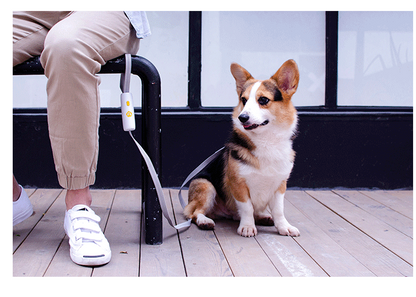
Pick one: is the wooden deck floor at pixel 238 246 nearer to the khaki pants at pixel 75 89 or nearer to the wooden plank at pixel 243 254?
the wooden plank at pixel 243 254

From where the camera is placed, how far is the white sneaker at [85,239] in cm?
135

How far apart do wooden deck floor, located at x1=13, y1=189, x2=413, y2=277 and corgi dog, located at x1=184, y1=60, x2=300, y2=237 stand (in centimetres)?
11

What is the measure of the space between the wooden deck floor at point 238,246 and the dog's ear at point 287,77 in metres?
0.66

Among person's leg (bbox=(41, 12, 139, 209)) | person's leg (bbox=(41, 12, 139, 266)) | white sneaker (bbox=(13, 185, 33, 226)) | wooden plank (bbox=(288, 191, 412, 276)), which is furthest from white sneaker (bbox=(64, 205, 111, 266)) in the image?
wooden plank (bbox=(288, 191, 412, 276))

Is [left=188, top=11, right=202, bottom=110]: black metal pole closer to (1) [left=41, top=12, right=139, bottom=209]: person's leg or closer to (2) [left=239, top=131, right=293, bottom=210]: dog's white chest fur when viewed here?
(2) [left=239, top=131, right=293, bottom=210]: dog's white chest fur

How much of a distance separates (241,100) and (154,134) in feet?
1.47

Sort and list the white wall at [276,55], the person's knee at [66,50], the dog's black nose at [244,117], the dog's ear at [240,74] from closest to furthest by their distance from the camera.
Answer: the person's knee at [66,50], the dog's black nose at [244,117], the dog's ear at [240,74], the white wall at [276,55]

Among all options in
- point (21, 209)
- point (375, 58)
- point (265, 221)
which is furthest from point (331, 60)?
point (21, 209)

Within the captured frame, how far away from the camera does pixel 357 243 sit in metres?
1.64

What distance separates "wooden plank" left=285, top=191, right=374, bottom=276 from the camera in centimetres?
137

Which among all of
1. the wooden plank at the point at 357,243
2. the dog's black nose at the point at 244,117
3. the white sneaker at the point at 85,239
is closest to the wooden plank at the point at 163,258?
the white sneaker at the point at 85,239

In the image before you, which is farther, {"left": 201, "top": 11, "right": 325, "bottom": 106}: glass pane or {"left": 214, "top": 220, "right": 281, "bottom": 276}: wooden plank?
{"left": 201, "top": 11, "right": 325, "bottom": 106}: glass pane

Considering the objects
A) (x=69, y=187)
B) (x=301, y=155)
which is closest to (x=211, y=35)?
(x=301, y=155)

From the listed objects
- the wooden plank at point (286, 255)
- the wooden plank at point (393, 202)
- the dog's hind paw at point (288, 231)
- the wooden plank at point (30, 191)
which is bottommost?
the wooden plank at point (286, 255)
